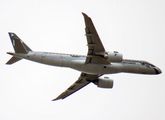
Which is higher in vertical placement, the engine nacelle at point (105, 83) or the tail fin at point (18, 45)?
the tail fin at point (18, 45)

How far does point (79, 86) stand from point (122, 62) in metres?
8.33

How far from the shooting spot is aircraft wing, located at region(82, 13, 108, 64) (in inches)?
1099

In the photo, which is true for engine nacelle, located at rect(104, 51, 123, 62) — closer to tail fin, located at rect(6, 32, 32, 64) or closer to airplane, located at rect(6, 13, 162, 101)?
airplane, located at rect(6, 13, 162, 101)

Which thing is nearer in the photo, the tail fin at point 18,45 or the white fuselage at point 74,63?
the tail fin at point 18,45

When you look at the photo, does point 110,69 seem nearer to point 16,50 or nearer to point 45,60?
point 45,60

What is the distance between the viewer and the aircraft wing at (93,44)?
27.9 m

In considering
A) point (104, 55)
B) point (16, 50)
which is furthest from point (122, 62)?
point (16, 50)

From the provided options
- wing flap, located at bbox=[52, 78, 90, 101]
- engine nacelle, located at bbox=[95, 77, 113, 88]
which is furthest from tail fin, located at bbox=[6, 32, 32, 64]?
engine nacelle, located at bbox=[95, 77, 113, 88]

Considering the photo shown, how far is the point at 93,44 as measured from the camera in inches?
1175

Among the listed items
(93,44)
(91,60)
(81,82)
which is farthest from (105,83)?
(93,44)

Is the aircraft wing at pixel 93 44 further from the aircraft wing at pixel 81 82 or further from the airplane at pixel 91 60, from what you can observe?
the aircraft wing at pixel 81 82

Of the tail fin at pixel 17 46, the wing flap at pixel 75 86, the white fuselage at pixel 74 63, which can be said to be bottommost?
the wing flap at pixel 75 86

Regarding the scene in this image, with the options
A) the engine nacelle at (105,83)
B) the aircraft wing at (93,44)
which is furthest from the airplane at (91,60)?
the engine nacelle at (105,83)

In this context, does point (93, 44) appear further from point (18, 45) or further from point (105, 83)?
point (105, 83)
